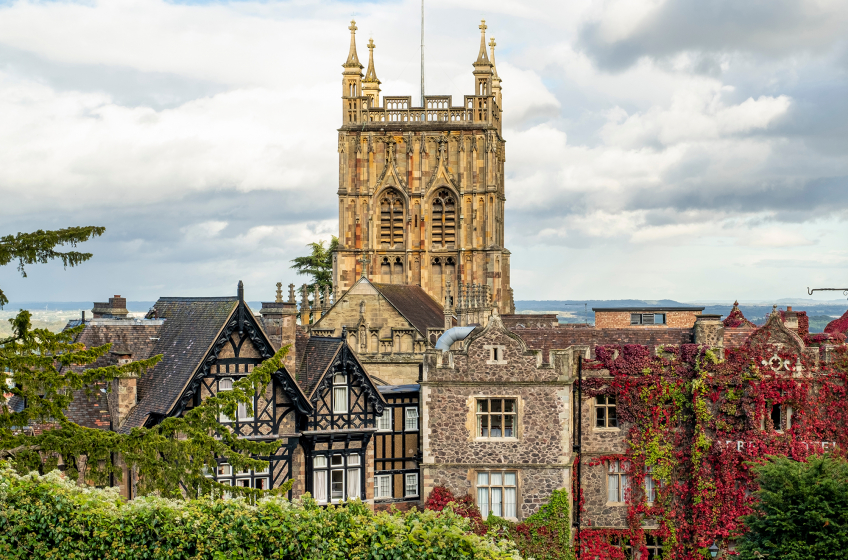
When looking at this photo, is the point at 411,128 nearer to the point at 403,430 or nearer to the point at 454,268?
the point at 454,268

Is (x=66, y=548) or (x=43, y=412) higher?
(x=43, y=412)

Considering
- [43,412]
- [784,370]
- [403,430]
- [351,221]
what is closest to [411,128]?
[351,221]

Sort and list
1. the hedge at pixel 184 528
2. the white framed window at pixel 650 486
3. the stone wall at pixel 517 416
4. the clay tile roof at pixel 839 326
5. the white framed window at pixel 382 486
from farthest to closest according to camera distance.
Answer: the clay tile roof at pixel 839 326 → the white framed window at pixel 382 486 → the white framed window at pixel 650 486 → the stone wall at pixel 517 416 → the hedge at pixel 184 528

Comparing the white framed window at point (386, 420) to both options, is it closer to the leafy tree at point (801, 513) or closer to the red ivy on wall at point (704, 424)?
the red ivy on wall at point (704, 424)

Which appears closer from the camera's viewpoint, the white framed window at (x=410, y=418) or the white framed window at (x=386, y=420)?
the white framed window at (x=386, y=420)

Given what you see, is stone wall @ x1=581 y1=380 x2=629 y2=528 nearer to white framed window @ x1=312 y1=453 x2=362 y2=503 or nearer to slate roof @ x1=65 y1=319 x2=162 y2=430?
white framed window @ x1=312 y1=453 x2=362 y2=503

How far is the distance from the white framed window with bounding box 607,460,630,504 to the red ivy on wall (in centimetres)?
24

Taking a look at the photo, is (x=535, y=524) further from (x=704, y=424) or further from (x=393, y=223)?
(x=393, y=223)

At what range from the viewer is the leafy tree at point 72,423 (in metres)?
20.0

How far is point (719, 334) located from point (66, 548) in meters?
23.2

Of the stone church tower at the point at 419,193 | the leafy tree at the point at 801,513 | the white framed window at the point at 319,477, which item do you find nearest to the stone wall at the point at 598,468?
the leafy tree at the point at 801,513

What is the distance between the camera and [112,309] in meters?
34.2

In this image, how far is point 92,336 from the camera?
32.2 m

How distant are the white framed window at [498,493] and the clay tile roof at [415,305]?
60.7 ft
